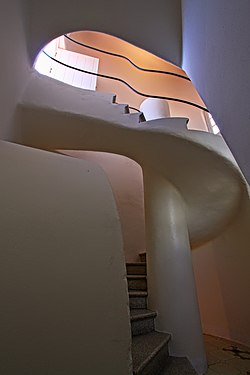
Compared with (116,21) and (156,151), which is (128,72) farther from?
(156,151)

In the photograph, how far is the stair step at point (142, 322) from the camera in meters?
1.81

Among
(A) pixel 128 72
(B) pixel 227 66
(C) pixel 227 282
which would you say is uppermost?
(A) pixel 128 72

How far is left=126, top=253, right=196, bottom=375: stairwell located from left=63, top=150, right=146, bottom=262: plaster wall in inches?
36.0

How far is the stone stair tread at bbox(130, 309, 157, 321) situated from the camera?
1.81 m

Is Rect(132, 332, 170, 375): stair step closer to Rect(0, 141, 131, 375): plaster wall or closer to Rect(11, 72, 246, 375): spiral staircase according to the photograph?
Rect(11, 72, 246, 375): spiral staircase

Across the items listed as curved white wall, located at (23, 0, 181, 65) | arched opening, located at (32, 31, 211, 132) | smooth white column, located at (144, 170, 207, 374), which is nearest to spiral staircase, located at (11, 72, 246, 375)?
smooth white column, located at (144, 170, 207, 374)

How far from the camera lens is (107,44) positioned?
4.23 m

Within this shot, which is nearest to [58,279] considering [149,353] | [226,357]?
[149,353]

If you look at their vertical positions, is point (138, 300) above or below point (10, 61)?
below

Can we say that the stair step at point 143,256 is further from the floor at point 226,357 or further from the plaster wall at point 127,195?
the floor at point 226,357

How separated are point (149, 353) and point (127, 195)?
2.35 meters

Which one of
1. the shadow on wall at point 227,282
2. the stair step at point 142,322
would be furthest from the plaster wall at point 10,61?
the shadow on wall at point 227,282

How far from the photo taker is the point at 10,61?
1.73 m

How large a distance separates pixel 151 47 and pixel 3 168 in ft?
5.54
